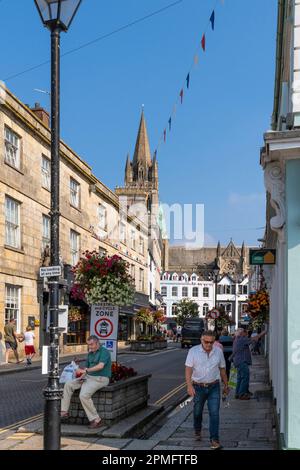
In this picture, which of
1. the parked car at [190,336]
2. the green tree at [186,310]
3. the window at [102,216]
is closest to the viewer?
the window at [102,216]

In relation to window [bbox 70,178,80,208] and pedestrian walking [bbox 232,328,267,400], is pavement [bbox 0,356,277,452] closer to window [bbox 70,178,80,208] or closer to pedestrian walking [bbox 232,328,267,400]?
pedestrian walking [bbox 232,328,267,400]

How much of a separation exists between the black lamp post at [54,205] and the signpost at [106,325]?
597 centimetres

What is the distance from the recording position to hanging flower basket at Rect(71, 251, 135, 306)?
550 inches

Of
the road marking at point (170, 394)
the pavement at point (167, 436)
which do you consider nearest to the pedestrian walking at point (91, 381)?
the pavement at point (167, 436)

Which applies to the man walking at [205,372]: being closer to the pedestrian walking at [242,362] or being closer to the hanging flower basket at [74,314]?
the pedestrian walking at [242,362]

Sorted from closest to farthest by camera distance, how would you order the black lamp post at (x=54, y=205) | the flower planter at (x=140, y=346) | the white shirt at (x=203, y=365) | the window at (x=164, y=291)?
the black lamp post at (x=54, y=205) < the white shirt at (x=203, y=365) < the flower planter at (x=140, y=346) < the window at (x=164, y=291)

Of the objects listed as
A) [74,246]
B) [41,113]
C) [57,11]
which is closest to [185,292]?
[74,246]

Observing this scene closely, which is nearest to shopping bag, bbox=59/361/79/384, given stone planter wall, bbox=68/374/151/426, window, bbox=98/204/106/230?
stone planter wall, bbox=68/374/151/426

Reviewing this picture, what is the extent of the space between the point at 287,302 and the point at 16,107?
24.8 m

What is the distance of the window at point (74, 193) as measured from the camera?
40.0 metres

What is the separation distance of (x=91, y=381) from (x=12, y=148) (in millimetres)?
21591

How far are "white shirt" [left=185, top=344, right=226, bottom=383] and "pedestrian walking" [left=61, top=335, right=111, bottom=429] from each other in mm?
1776
